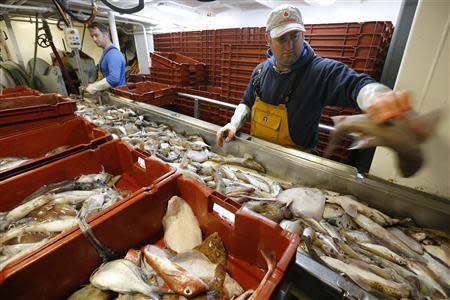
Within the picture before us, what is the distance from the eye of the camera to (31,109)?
246cm

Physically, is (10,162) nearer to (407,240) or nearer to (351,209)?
(351,209)

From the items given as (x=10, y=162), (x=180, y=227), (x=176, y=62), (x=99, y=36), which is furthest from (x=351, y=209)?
(x=176, y=62)

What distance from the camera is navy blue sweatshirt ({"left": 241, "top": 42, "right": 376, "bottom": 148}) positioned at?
1.80m

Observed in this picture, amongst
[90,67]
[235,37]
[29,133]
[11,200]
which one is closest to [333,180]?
[11,200]

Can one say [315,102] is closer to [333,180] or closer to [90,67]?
[333,180]

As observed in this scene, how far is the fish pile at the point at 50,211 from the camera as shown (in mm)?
1157

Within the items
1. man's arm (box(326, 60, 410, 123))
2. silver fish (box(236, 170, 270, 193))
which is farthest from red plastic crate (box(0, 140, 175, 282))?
man's arm (box(326, 60, 410, 123))

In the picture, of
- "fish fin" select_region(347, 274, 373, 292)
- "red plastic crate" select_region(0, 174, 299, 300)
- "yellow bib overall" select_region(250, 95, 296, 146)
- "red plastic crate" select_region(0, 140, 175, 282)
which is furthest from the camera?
"yellow bib overall" select_region(250, 95, 296, 146)

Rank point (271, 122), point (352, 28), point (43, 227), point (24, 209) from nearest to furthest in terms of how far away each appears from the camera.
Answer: point (43, 227) → point (24, 209) → point (271, 122) → point (352, 28)

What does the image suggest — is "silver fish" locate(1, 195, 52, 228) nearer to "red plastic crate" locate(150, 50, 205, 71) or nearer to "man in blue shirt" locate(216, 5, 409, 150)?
"man in blue shirt" locate(216, 5, 409, 150)

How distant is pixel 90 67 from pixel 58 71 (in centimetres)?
285

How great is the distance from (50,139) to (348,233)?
10.2 ft

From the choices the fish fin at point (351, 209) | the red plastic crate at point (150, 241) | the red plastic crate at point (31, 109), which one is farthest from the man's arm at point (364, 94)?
the red plastic crate at point (31, 109)

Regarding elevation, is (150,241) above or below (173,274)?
below
